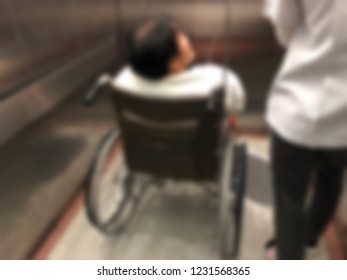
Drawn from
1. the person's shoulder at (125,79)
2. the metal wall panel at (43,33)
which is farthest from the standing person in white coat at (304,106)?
the metal wall panel at (43,33)

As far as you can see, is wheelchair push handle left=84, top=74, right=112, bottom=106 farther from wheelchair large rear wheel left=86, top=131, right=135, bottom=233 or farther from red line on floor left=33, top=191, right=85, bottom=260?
red line on floor left=33, top=191, right=85, bottom=260

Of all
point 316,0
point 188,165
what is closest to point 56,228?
point 188,165

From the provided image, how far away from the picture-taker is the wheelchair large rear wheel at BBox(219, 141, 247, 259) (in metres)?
1.16

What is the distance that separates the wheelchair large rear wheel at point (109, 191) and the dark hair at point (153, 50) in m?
0.35

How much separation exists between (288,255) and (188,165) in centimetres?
47

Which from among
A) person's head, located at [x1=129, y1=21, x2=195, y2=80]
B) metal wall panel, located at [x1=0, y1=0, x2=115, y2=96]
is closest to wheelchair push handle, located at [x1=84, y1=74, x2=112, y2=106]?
person's head, located at [x1=129, y1=21, x2=195, y2=80]

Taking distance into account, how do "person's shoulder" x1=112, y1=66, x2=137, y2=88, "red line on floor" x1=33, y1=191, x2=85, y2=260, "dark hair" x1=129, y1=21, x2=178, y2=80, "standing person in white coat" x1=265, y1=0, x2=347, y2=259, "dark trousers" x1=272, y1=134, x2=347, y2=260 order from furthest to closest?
"red line on floor" x1=33, y1=191, x2=85, y2=260, "person's shoulder" x1=112, y1=66, x2=137, y2=88, "dark hair" x1=129, y1=21, x2=178, y2=80, "dark trousers" x1=272, y1=134, x2=347, y2=260, "standing person in white coat" x1=265, y1=0, x2=347, y2=259

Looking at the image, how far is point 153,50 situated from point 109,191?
868mm

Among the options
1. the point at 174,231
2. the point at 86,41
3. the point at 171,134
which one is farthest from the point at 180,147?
the point at 86,41

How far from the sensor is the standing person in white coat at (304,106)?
76 centimetres

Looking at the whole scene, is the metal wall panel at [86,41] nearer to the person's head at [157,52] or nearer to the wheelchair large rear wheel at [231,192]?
the person's head at [157,52]

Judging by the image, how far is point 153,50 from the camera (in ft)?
3.63

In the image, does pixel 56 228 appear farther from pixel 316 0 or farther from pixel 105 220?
pixel 316 0

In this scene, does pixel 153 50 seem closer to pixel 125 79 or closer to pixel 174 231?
pixel 125 79
